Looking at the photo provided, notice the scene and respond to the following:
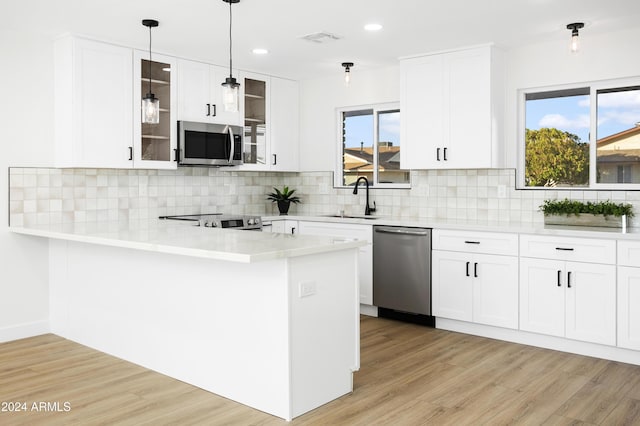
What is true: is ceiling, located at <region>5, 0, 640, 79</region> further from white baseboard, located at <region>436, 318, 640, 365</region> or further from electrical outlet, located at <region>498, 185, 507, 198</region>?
white baseboard, located at <region>436, 318, 640, 365</region>

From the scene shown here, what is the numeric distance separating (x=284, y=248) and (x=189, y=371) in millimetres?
1180

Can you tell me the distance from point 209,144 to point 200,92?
1.64ft

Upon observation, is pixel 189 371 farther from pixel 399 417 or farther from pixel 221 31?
pixel 221 31

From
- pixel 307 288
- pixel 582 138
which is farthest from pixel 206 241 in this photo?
pixel 582 138

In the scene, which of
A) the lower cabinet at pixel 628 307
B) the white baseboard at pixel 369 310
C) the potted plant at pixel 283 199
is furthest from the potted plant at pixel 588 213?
the potted plant at pixel 283 199

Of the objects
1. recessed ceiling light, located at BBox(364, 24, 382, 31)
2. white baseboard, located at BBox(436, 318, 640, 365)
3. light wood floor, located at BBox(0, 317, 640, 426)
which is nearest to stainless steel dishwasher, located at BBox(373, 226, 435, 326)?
white baseboard, located at BBox(436, 318, 640, 365)

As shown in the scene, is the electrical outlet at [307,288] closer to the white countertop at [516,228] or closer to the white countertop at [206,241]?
the white countertop at [206,241]

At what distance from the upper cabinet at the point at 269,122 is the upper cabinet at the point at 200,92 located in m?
0.32

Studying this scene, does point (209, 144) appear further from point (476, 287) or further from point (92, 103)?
point (476, 287)

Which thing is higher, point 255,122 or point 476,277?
point 255,122

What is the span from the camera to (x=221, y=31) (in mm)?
4438

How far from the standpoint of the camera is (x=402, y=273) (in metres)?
5.03

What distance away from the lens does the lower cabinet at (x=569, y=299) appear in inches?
156

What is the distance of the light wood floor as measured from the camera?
3.02 m
